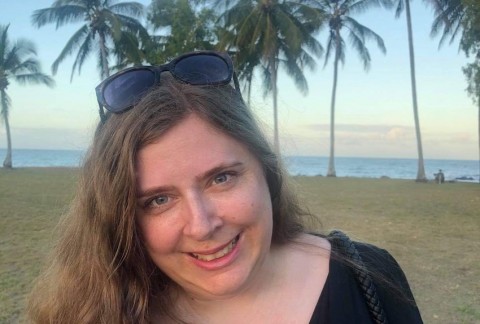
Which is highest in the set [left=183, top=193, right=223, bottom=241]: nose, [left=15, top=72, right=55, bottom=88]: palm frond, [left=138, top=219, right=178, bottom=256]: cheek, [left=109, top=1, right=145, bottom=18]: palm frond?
[left=109, top=1, right=145, bottom=18]: palm frond

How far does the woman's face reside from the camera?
116cm

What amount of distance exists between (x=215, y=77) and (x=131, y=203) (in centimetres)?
43

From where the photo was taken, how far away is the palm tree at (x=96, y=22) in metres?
27.1

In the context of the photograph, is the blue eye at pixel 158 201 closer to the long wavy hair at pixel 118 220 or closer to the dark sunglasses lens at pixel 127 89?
the long wavy hair at pixel 118 220

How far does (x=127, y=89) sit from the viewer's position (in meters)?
1.25

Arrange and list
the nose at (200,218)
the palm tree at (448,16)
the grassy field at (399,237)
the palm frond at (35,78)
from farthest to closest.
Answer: the palm frond at (35,78) → the palm tree at (448,16) → the grassy field at (399,237) → the nose at (200,218)

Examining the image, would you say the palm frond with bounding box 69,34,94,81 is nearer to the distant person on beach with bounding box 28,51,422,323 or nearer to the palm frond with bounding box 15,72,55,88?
the palm frond with bounding box 15,72,55,88

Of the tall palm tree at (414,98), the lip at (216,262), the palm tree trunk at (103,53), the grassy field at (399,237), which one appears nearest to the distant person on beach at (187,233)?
the lip at (216,262)

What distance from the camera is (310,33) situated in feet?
92.1

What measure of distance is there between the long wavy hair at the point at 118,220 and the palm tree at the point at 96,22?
26.9m

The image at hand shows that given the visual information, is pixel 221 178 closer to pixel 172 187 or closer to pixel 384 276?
pixel 172 187

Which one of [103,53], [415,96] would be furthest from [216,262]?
[103,53]

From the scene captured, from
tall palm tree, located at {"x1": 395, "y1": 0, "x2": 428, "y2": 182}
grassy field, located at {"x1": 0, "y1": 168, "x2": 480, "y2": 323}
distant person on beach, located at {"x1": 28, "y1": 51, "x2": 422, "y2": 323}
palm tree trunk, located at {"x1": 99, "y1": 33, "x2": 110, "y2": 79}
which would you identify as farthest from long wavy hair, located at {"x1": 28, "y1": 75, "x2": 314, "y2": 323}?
palm tree trunk, located at {"x1": 99, "y1": 33, "x2": 110, "y2": 79}

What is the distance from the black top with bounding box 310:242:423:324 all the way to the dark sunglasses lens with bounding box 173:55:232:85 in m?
0.64
